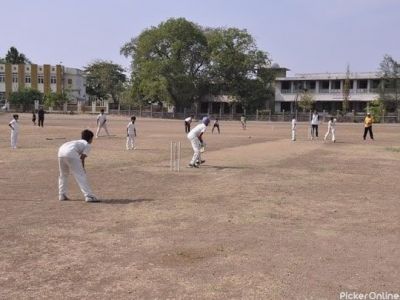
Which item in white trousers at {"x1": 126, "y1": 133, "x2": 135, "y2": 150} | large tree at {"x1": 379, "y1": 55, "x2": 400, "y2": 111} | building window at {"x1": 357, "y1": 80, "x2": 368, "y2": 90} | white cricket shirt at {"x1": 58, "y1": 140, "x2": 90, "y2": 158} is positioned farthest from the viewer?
building window at {"x1": 357, "y1": 80, "x2": 368, "y2": 90}

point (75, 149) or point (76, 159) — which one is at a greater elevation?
point (75, 149)

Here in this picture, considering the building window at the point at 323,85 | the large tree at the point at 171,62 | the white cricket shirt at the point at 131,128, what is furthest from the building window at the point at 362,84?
the white cricket shirt at the point at 131,128

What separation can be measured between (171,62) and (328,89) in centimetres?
2825

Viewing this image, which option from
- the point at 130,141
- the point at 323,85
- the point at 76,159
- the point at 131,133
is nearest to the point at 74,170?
the point at 76,159

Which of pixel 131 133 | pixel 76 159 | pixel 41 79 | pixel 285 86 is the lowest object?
pixel 131 133

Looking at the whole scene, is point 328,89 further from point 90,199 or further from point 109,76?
point 90,199

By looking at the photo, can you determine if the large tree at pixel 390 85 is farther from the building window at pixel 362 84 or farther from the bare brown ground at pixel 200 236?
the bare brown ground at pixel 200 236

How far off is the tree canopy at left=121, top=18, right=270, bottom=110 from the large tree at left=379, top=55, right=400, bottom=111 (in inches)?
697

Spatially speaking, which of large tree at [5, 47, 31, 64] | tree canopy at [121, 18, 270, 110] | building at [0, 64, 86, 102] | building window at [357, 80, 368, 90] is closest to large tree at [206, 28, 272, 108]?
tree canopy at [121, 18, 270, 110]

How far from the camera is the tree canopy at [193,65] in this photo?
3255 inches

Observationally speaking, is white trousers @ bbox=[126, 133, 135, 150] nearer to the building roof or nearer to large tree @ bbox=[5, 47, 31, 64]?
the building roof

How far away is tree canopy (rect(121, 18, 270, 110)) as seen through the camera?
3255 inches

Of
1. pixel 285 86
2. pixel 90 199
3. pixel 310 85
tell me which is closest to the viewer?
pixel 90 199

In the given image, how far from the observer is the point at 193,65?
86.9 m
